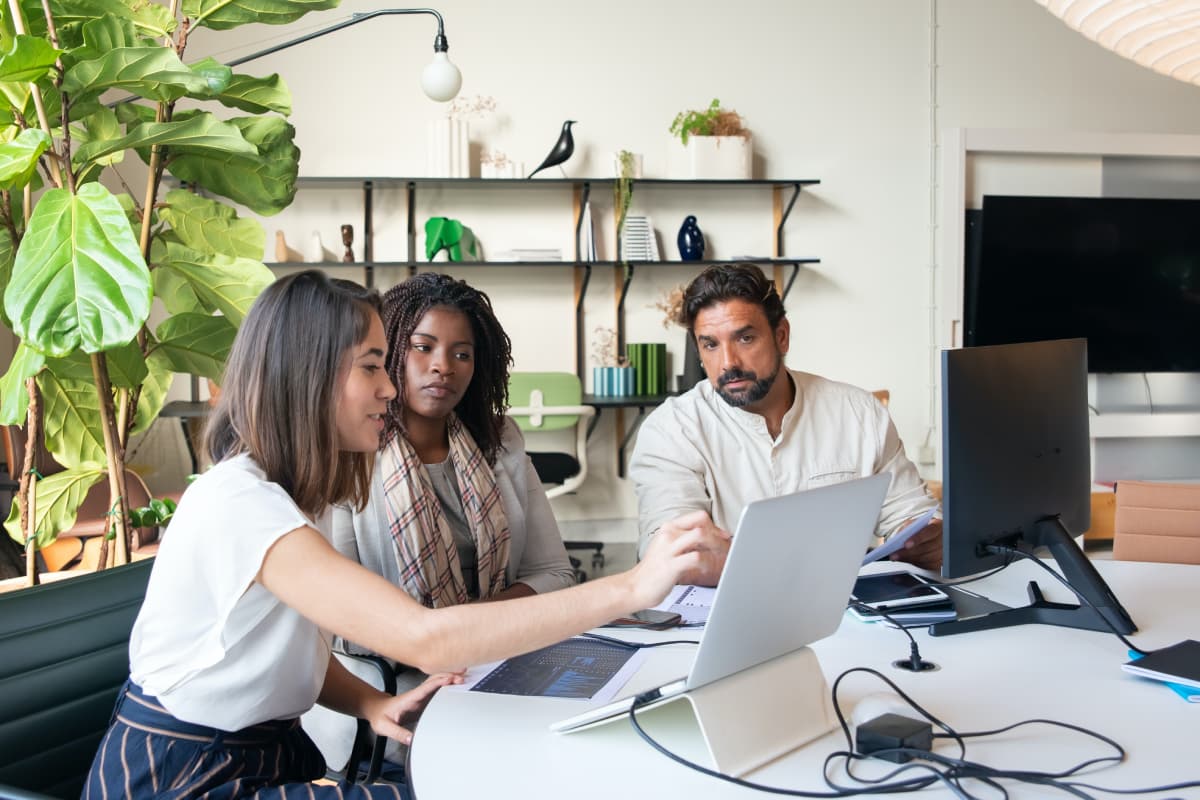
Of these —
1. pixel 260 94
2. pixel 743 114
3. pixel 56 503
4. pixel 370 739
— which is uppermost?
pixel 743 114

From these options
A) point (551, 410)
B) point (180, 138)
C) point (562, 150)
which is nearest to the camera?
point (180, 138)

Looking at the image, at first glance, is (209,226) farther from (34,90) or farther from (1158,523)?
(1158,523)

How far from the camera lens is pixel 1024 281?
187 inches

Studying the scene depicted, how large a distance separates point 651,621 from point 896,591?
41 cm

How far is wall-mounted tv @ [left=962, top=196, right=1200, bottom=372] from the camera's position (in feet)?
15.5

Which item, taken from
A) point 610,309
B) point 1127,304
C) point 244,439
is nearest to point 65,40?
point 244,439

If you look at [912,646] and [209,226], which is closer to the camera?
[912,646]

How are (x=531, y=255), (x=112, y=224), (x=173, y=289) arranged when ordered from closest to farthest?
1. (x=112, y=224)
2. (x=173, y=289)
3. (x=531, y=255)

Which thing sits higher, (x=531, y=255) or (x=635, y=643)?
(x=531, y=255)

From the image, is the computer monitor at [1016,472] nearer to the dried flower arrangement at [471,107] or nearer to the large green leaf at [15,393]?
the large green leaf at [15,393]

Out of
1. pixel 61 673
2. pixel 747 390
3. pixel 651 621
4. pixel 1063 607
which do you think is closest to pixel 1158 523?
pixel 1063 607

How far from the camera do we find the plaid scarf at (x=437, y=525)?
1.86m

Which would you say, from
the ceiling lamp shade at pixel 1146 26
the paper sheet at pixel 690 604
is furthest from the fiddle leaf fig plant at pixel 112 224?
the ceiling lamp shade at pixel 1146 26

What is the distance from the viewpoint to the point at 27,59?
4.80 feet
